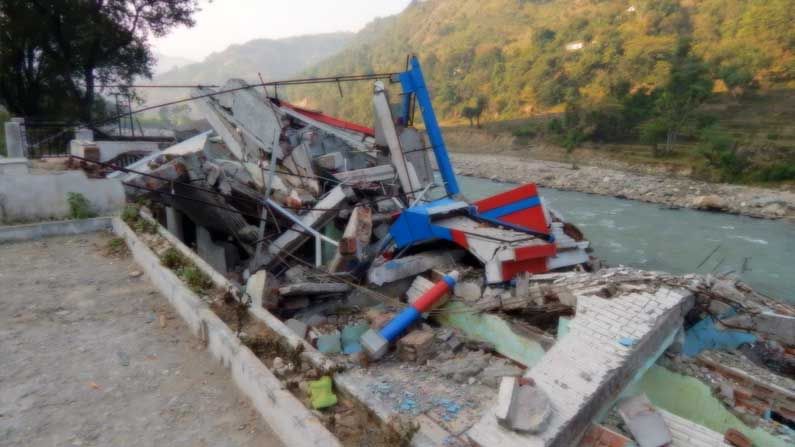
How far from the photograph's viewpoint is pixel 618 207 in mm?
17750

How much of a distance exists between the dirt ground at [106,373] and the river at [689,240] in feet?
32.8

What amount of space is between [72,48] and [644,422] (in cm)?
1731

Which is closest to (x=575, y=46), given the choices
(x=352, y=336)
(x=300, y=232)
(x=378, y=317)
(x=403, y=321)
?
(x=300, y=232)

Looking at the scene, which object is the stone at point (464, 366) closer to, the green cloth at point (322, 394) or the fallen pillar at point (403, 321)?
the fallen pillar at point (403, 321)

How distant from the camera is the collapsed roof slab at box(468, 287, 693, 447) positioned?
115 inches

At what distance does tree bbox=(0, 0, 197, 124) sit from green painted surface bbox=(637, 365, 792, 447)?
16078 mm

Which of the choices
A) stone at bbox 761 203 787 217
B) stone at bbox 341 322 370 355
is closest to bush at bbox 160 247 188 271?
stone at bbox 341 322 370 355

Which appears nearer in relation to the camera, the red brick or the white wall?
the red brick

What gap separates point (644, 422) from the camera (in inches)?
130

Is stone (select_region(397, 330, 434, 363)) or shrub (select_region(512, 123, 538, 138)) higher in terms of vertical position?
shrub (select_region(512, 123, 538, 138))

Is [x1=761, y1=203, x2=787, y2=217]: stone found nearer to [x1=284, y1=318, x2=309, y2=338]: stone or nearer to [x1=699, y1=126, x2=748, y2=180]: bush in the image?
[x1=699, y1=126, x2=748, y2=180]: bush

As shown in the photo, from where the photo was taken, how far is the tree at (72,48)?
13.2m

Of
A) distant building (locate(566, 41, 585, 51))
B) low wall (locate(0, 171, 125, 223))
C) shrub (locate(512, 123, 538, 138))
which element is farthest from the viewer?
distant building (locate(566, 41, 585, 51))

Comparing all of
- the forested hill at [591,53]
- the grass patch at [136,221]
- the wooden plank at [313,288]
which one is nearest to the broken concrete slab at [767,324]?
the wooden plank at [313,288]
